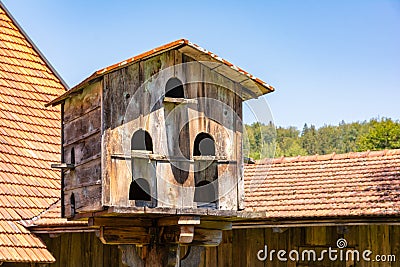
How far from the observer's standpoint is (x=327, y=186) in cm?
983

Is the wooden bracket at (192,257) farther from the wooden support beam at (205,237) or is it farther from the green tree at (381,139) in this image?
the green tree at (381,139)

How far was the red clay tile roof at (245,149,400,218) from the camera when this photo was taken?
9.04 metres

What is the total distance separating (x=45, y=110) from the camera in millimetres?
12047

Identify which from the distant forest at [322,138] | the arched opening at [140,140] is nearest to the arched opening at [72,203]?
the arched opening at [140,140]

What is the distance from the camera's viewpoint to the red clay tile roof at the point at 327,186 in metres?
9.04

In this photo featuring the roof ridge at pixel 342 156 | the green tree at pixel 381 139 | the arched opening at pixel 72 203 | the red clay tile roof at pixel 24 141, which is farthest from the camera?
the green tree at pixel 381 139

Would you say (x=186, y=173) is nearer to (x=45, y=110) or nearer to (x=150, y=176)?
(x=150, y=176)

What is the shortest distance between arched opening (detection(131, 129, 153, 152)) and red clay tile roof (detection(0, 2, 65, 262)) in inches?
92.0

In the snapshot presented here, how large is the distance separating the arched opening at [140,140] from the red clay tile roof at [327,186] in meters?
1.98

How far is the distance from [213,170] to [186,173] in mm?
302

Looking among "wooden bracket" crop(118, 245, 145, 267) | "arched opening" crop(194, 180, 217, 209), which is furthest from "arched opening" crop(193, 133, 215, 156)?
"wooden bracket" crop(118, 245, 145, 267)

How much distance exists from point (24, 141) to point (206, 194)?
410 cm

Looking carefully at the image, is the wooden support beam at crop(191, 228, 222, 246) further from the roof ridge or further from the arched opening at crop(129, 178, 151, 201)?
the roof ridge

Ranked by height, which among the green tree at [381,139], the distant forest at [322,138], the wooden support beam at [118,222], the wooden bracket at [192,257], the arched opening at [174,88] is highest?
the distant forest at [322,138]
